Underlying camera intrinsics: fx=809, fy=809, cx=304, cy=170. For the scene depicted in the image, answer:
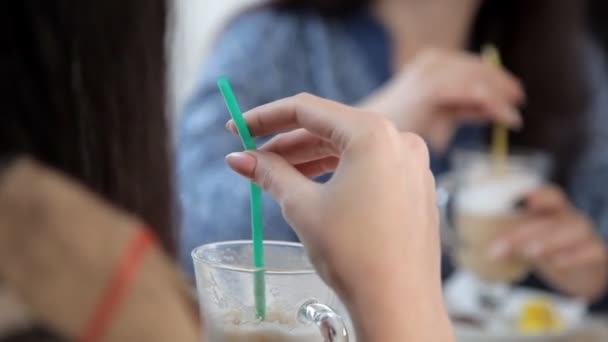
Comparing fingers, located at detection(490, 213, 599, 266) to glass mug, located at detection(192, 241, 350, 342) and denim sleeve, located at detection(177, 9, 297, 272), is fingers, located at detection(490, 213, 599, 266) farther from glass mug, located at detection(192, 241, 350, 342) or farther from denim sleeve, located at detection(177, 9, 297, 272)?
glass mug, located at detection(192, 241, 350, 342)

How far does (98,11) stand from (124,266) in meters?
0.12

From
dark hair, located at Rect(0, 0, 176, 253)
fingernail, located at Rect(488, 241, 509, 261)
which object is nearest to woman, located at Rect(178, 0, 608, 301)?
fingernail, located at Rect(488, 241, 509, 261)

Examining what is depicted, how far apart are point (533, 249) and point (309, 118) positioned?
58cm

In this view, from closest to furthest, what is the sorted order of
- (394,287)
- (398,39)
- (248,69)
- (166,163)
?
(394,287) < (166,163) < (248,69) < (398,39)

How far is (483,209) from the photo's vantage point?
31.1 inches

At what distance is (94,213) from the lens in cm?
31

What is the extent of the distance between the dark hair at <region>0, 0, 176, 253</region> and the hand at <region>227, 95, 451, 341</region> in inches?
2.4

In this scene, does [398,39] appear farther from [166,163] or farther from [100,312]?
[100,312]

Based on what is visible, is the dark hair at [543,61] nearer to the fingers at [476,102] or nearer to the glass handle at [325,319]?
the fingers at [476,102]

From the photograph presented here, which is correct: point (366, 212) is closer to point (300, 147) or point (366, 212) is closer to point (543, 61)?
point (300, 147)

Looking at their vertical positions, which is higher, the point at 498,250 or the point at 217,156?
the point at 217,156

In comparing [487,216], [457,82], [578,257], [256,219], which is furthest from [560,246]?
[256,219]

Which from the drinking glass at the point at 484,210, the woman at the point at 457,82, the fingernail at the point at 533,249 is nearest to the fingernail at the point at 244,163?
the woman at the point at 457,82

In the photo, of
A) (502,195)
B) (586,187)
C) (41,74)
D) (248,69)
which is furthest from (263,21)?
(41,74)
